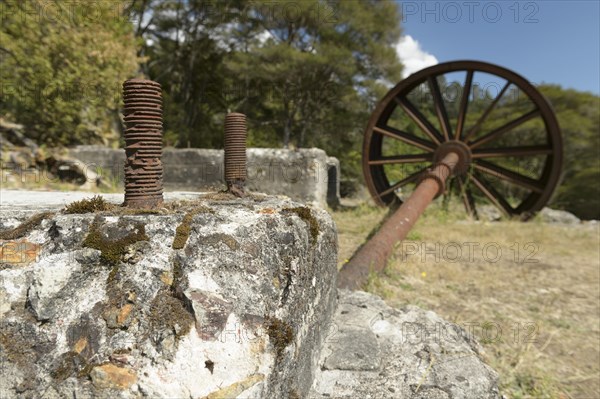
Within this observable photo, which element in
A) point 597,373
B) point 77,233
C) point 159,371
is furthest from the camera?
point 597,373

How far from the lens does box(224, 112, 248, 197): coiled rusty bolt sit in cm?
185

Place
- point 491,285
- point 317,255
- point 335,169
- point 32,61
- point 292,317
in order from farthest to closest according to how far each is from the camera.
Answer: point 335,169
point 32,61
point 491,285
point 317,255
point 292,317

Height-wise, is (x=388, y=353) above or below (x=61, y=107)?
below

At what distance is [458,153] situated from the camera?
7020 millimetres

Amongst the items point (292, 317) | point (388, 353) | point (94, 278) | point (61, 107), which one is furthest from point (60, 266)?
point (61, 107)

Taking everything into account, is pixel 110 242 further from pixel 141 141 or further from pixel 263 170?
pixel 263 170

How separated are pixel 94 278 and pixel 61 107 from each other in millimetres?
7983

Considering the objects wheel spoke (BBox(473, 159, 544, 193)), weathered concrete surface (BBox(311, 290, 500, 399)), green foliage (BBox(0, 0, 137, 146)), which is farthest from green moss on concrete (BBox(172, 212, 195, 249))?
green foliage (BBox(0, 0, 137, 146))

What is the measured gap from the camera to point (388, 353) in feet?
6.34

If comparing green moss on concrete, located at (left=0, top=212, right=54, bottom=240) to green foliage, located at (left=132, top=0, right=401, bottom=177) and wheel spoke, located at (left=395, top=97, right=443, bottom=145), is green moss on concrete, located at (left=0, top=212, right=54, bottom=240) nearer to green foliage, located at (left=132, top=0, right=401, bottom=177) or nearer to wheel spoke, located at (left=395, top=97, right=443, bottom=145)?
wheel spoke, located at (left=395, top=97, right=443, bottom=145)

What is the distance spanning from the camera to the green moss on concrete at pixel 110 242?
41.9 inches

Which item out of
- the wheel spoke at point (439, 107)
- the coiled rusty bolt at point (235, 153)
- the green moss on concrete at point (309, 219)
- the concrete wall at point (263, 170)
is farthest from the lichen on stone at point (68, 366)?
the wheel spoke at point (439, 107)

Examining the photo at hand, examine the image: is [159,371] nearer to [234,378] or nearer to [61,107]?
[234,378]

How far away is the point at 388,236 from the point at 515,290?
1.37 meters
